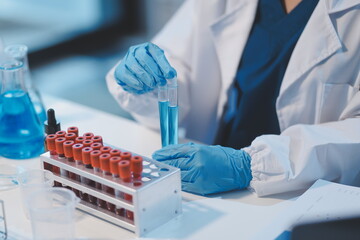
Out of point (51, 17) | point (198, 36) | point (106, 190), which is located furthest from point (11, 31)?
point (106, 190)

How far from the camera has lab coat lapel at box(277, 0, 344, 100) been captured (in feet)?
4.33

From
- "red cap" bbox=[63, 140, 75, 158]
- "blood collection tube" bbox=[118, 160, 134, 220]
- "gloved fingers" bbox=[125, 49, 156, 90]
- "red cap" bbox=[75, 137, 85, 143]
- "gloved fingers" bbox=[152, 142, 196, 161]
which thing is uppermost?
"gloved fingers" bbox=[125, 49, 156, 90]

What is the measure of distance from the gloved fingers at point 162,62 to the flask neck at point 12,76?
315mm

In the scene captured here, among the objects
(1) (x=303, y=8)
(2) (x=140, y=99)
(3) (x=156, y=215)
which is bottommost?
(3) (x=156, y=215)

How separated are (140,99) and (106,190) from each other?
1.69 feet

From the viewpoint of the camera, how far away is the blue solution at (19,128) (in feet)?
4.00

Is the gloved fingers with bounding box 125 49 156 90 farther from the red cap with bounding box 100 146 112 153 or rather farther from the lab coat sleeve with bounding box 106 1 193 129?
the red cap with bounding box 100 146 112 153

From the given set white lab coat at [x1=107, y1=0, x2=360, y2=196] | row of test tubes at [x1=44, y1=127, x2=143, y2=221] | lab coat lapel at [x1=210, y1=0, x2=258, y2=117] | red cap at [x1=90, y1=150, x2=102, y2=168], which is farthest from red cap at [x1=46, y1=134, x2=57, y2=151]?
lab coat lapel at [x1=210, y1=0, x2=258, y2=117]

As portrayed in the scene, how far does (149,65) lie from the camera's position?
1.19 meters

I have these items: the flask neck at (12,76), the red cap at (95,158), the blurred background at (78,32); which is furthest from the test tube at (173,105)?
the blurred background at (78,32)

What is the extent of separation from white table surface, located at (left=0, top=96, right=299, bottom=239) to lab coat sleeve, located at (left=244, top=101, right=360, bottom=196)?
4 cm

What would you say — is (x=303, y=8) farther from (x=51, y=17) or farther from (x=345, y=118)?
(x=51, y=17)

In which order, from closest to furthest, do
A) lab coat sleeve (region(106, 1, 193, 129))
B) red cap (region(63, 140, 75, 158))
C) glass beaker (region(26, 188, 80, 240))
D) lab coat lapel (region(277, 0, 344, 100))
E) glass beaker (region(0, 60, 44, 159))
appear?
glass beaker (region(26, 188, 80, 240)), red cap (region(63, 140, 75, 158)), glass beaker (region(0, 60, 44, 159)), lab coat lapel (region(277, 0, 344, 100)), lab coat sleeve (region(106, 1, 193, 129))

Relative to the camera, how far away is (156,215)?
37.9 inches
